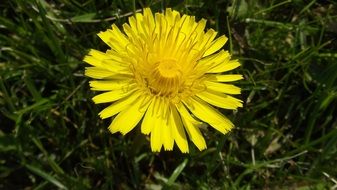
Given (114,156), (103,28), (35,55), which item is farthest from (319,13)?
(35,55)

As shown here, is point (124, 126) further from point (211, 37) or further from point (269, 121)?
point (269, 121)

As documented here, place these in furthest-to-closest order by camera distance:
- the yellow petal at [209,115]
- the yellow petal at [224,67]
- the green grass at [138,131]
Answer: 1. the green grass at [138,131]
2. the yellow petal at [224,67]
3. the yellow petal at [209,115]

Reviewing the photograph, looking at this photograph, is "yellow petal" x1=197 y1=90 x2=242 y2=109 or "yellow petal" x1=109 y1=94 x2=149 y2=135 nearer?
"yellow petal" x1=109 y1=94 x2=149 y2=135

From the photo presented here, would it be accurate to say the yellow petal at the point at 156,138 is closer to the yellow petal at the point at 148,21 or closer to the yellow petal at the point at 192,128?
the yellow petal at the point at 192,128

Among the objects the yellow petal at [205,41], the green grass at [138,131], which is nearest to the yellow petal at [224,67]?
the yellow petal at [205,41]

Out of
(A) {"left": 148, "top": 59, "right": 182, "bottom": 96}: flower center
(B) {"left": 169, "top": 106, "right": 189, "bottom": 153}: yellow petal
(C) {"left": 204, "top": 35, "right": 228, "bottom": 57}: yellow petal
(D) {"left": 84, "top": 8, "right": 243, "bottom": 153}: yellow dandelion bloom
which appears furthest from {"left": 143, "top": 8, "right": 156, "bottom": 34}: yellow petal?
(B) {"left": 169, "top": 106, "right": 189, "bottom": 153}: yellow petal

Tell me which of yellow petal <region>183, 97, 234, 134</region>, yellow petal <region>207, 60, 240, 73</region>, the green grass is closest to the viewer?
yellow petal <region>183, 97, 234, 134</region>

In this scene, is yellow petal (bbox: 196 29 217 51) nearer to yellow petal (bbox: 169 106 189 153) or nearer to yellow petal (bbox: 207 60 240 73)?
yellow petal (bbox: 207 60 240 73)
